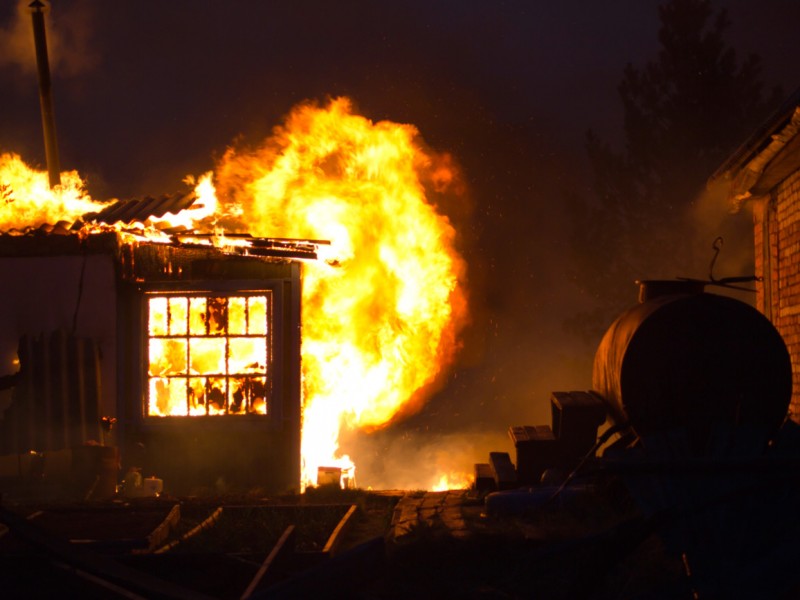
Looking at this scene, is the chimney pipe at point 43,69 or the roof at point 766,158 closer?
the roof at point 766,158

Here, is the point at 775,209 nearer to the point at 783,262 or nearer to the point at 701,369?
the point at 783,262

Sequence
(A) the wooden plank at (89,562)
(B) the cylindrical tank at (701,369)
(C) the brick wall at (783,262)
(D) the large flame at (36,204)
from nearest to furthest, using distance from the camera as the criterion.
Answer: (A) the wooden plank at (89,562)
(B) the cylindrical tank at (701,369)
(C) the brick wall at (783,262)
(D) the large flame at (36,204)

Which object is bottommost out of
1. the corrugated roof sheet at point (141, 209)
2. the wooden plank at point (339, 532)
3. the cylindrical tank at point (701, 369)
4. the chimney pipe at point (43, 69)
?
→ the wooden plank at point (339, 532)

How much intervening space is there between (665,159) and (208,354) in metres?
22.0

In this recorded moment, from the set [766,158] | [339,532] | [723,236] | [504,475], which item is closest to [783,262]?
[766,158]

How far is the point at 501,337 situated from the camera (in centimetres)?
3297

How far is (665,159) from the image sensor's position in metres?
29.6

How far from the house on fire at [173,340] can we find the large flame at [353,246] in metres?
0.97

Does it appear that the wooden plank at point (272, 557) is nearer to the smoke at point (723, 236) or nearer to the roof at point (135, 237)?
the roof at point (135, 237)

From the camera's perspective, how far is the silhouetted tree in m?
28.5

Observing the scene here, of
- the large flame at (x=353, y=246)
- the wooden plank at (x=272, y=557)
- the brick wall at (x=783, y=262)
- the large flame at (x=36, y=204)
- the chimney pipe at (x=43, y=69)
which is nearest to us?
the wooden plank at (x=272, y=557)

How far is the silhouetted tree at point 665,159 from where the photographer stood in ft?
93.6

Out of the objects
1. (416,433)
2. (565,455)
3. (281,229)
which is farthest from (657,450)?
(416,433)

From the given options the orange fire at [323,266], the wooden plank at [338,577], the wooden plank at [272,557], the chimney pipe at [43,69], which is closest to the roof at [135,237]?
the orange fire at [323,266]
